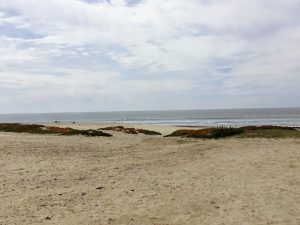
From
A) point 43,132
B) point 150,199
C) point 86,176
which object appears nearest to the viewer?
point 150,199

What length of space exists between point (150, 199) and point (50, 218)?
270 centimetres

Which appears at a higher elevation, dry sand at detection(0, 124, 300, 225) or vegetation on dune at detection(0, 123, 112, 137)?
vegetation on dune at detection(0, 123, 112, 137)

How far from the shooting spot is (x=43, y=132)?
129 ft

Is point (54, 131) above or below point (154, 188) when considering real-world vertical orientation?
above

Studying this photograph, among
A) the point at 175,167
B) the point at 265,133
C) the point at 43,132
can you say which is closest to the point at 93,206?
the point at 175,167

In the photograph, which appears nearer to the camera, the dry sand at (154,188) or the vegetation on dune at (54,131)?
the dry sand at (154,188)

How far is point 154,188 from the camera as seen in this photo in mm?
12164

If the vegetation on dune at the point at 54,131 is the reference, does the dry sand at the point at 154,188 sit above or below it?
below

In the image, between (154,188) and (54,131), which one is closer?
(154,188)

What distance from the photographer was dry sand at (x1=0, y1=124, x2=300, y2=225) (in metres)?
9.18

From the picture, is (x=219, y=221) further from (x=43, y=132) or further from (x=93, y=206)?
(x=43, y=132)

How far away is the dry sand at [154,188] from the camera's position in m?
9.18

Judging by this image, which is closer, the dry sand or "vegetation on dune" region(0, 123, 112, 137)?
the dry sand

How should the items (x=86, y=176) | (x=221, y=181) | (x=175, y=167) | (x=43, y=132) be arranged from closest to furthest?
(x=221, y=181), (x=86, y=176), (x=175, y=167), (x=43, y=132)
